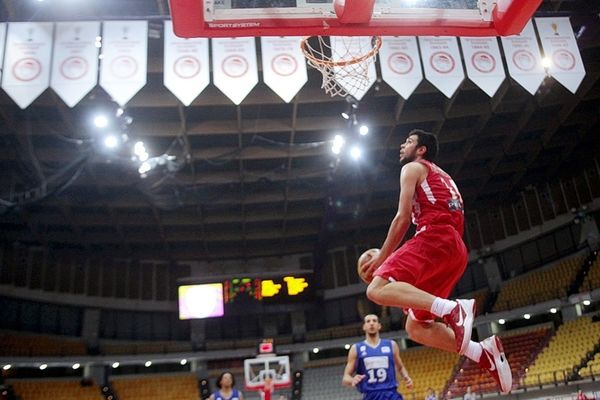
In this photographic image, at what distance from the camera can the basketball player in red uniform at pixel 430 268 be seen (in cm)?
340

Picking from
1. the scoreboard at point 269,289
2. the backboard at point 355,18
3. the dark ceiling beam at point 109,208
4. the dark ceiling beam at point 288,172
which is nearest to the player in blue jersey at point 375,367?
the backboard at point 355,18

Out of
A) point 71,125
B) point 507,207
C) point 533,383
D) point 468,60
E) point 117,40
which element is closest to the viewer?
point 117,40

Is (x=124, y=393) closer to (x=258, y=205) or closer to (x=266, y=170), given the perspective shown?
(x=258, y=205)

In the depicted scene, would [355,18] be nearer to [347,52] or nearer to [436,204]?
[436,204]

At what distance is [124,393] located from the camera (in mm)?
23984

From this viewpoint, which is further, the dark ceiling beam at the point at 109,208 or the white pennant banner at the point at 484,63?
the dark ceiling beam at the point at 109,208

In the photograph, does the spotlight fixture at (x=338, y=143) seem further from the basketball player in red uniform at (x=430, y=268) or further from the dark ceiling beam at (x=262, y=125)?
the basketball player in red uniform at (x=430, y=268)

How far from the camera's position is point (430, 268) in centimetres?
356

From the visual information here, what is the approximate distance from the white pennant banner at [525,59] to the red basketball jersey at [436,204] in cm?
887

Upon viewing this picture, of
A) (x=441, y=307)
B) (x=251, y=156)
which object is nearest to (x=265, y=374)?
(x=441, y=307)

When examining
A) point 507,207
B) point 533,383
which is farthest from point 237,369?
point 507,207

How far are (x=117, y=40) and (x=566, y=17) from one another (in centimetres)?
953

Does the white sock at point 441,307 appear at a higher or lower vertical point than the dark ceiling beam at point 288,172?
lower

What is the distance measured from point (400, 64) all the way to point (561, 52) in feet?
11.7
